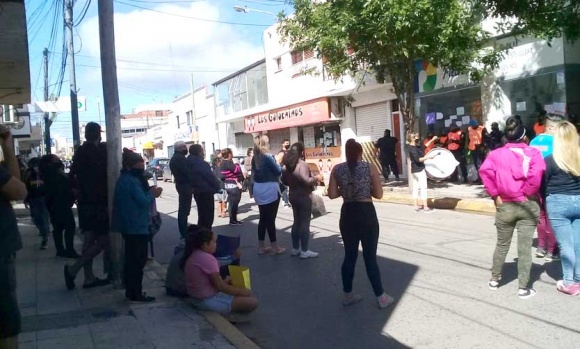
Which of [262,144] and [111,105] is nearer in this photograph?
[111,105]

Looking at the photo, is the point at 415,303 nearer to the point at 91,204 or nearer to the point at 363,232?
the point at 363,232

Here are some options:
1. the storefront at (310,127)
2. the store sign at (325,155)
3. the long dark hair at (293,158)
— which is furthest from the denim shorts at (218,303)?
the store sign at (325,155)

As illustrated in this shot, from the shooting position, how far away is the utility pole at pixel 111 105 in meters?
7.49

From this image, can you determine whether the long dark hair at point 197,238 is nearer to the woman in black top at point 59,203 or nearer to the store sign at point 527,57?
the woman in black top at point 59,203

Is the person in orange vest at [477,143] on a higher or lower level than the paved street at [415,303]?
higher

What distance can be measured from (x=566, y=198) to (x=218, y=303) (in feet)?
12.0

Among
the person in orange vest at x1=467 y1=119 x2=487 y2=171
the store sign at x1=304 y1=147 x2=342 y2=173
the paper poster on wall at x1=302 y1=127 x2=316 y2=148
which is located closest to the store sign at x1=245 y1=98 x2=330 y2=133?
the paper poster on wall at x1=302 y1=127 x2=316 y2=148

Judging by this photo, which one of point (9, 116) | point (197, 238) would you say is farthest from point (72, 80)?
point (197, 238)

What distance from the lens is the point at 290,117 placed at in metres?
29.4

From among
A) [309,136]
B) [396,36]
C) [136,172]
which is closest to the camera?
[136,172]

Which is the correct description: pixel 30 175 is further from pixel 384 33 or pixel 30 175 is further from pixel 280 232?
pixel 384 33

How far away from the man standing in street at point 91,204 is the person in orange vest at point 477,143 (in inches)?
479

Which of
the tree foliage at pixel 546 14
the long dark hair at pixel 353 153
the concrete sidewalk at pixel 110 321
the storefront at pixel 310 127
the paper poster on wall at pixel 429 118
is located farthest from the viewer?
the storefront at pixel 310 127

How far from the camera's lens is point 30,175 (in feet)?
39.2
